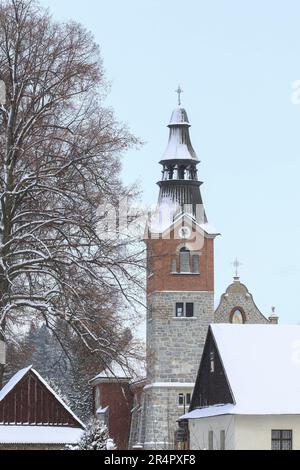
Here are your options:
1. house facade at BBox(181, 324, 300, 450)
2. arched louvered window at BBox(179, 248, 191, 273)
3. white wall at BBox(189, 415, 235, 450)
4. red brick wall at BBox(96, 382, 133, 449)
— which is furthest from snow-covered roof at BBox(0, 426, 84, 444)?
red brick wall at BBox(96, 382, 133, 449)

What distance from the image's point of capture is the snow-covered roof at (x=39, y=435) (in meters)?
30.6

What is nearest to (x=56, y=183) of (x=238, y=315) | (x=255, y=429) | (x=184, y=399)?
(x=255, y=429)

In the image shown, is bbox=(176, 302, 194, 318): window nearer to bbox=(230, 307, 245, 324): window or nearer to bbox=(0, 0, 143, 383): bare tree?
bbox=(230, 307, 245, 324): window

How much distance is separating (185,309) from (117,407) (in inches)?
400

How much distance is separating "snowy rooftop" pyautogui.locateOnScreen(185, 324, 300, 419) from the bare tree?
15.4 m

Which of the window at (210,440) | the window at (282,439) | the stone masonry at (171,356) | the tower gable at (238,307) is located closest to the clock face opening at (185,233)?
the stone masonry at (171,356)

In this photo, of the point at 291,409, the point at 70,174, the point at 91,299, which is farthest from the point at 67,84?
the point at 291,409

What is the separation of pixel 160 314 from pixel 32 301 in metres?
3.45

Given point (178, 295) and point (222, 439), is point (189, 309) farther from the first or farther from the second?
point (222, 439)

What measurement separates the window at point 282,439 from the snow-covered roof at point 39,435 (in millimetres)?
9943

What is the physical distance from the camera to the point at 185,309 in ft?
205

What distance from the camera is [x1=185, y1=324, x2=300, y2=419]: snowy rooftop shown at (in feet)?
129

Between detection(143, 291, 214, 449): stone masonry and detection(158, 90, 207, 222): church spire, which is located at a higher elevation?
detection(158, 90, 207, 222): church spire
